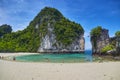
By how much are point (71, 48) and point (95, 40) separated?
10638 millimetres

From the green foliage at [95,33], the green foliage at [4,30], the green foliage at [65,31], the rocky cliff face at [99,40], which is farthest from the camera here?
the green foliage at [65,31]

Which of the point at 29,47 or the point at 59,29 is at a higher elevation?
the point at 59,29

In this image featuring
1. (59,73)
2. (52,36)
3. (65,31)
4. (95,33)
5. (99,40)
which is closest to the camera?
(59,73)

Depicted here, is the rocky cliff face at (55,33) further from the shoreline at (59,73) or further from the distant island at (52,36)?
the shoreline at (59,73)

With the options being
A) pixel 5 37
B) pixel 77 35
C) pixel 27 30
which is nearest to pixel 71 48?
pixel 77 35

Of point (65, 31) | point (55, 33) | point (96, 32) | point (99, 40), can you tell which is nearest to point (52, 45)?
point (55, 33)

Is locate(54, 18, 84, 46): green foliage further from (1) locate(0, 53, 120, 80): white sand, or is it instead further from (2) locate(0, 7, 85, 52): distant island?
(1) locate(0, 53, 120, 80): white sand

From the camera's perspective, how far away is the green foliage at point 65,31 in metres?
38.6

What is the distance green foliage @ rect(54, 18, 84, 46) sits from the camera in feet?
127

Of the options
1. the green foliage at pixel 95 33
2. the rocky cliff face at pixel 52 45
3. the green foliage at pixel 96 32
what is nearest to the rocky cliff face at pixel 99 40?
the green foliage at pixel 95 33

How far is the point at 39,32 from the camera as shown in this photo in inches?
1560

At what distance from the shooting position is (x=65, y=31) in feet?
127

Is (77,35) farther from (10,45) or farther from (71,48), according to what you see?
(10,45)

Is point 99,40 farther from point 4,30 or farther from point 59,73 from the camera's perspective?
point 59,73
